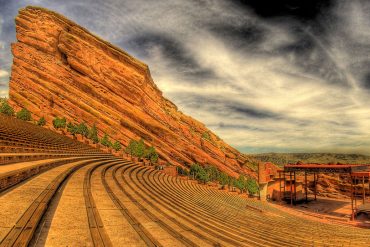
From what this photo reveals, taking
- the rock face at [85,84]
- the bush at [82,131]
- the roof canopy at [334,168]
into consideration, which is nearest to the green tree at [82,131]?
the bush at [82,131]

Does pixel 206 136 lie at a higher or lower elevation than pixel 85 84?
lower

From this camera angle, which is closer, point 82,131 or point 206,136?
point 82,131

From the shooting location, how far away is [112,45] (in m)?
69.4

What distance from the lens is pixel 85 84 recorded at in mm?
63219

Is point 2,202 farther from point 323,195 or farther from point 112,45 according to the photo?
point 112,45

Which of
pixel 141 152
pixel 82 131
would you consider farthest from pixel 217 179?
pixel 82 131

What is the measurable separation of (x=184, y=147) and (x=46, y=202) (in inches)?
2526

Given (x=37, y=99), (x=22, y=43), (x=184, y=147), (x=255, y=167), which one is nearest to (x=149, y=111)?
(x=184, y=147)

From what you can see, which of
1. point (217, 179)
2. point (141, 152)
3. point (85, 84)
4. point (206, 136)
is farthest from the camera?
point (206, 136)

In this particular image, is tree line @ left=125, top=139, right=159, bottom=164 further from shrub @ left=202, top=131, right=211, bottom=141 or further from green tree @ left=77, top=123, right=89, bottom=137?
shrub @ left=202, top=131, right=211, bottom=141

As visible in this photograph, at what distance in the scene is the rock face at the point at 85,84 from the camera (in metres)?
59.4

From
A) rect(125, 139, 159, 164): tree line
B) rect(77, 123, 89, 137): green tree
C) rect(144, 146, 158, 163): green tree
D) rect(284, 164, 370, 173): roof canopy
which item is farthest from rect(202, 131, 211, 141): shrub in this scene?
rect(284, 164, 370, 173): roof canopy

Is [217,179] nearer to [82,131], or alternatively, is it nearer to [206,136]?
[206,136]

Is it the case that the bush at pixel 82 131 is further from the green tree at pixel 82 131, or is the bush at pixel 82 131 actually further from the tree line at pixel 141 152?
the tree line at pixel 141 152
